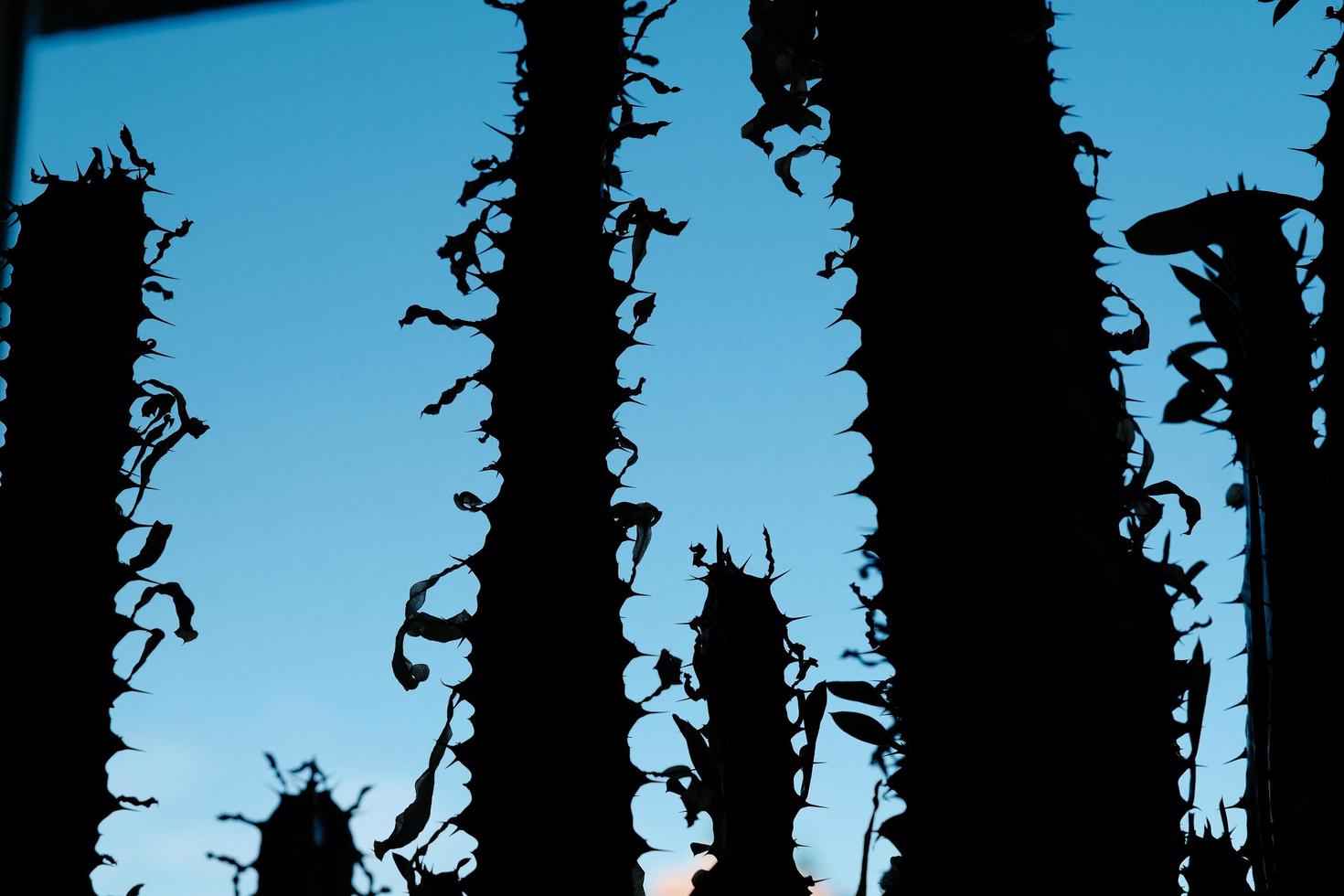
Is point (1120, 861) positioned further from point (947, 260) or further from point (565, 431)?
point (565, 431)

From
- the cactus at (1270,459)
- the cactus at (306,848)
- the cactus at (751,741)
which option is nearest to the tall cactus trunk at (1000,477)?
the cactus at (1270,459)

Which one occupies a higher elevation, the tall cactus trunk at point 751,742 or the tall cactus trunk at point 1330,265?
the tall cactus trunk at point 1330,265

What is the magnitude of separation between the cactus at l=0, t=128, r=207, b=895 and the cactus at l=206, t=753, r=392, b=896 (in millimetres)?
1439

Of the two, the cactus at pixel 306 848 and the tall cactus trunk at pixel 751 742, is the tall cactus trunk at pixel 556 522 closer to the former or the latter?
the tall cactus trunk at pixel 751 742

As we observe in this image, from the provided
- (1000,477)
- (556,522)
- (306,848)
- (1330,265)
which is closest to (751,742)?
(556,522)

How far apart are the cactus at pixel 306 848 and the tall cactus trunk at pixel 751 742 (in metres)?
1.82

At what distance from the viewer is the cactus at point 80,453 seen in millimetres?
2320

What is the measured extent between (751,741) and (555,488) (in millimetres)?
611

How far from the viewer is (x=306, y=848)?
12.5ft

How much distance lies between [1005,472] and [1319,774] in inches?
25.7

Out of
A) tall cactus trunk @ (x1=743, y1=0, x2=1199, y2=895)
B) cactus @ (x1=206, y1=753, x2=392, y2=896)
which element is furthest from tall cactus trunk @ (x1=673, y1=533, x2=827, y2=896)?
cactus @ (x1=206, y1=753, x2=392, y2=896)

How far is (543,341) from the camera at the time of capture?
241 cm

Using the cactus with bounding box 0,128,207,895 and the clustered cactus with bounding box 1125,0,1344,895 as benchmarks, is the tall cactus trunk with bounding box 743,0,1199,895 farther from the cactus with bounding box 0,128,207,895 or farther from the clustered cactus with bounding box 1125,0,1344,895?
the cactus with bounding box 0,128,207,895

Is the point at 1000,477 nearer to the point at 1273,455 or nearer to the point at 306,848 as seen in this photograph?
the point at 1273,455
